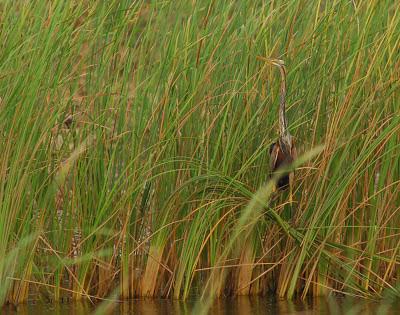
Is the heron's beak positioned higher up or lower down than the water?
higher up

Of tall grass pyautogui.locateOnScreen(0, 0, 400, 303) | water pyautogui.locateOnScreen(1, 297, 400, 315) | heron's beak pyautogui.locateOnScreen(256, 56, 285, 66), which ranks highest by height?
heron's beak pyautogui.locateOnScreen(256, 56, 285, 66)

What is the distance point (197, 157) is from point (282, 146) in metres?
0.57

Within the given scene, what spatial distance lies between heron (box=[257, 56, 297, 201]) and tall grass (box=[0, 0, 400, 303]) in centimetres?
10

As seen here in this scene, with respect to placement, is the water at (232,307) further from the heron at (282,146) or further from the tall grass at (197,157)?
the heron at (282,146)

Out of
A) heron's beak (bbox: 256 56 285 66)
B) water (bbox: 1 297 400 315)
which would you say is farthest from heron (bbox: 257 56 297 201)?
water (bbox: 1 297 400 315)

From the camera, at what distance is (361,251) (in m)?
5.66

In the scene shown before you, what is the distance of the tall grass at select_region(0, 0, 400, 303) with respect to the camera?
555 cm

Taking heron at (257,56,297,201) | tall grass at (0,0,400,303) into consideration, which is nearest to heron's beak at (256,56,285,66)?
heron at (257,56,297,201)

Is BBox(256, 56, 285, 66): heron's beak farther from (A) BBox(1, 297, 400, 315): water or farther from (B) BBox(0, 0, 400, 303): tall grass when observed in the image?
(A) BBox(1, 297, 400, 315): water

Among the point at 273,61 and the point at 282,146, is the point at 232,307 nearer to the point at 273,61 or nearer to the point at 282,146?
the point at 282,146

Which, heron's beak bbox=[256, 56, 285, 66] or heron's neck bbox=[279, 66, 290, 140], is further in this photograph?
heron's beak bbox=[256, 56, 285, 66]

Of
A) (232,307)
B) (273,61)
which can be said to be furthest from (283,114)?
(232,307)

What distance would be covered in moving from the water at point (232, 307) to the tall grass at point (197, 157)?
0.29 feet

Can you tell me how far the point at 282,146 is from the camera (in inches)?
218
